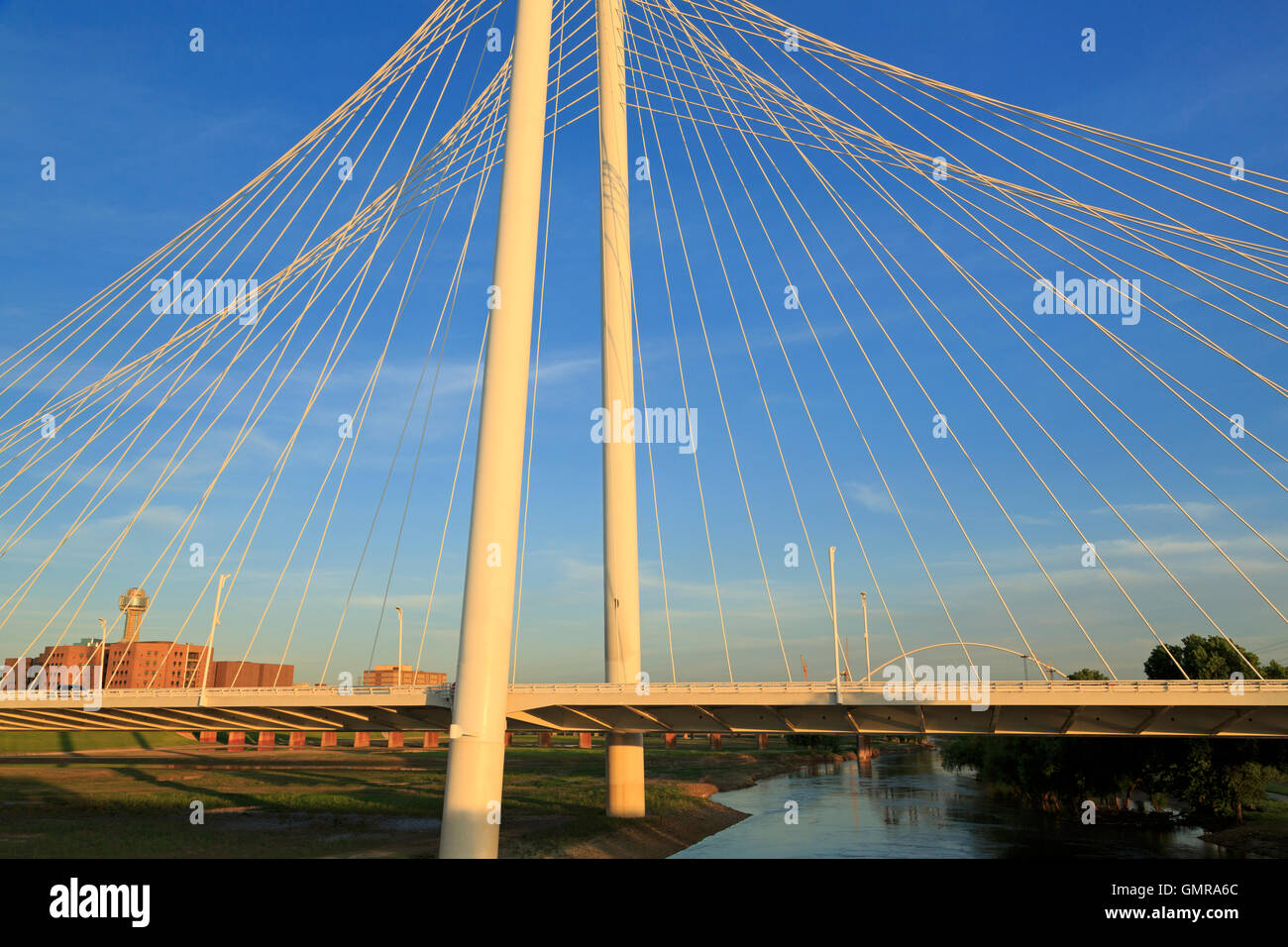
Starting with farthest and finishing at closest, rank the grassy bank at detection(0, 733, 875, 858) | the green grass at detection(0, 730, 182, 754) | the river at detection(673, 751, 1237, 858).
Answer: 1. the green grass at detection(0, 730, 182, 754)
2. the river at detection(673, 751, 1237, 858)
3. the grassy bank at detection(0, 733, 875, 858)

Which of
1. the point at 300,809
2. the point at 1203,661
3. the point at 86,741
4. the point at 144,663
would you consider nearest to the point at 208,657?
the point at 300,809

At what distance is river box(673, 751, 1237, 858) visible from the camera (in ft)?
115

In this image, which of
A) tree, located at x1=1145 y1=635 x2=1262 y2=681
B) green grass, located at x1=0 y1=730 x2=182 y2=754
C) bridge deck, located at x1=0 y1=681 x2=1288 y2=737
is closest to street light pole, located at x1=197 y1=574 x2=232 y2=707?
bridge deck, located at x1=0 y1=681 x2=1288 y2=737

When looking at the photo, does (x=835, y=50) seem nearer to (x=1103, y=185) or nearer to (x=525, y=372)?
(x=1103, y=185)

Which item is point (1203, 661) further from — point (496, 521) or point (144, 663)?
point (144, 663)

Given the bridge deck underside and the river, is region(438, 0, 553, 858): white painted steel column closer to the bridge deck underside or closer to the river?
the bridge deck underside

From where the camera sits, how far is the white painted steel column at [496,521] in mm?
20828

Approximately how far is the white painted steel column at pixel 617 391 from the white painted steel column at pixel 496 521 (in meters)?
9.80

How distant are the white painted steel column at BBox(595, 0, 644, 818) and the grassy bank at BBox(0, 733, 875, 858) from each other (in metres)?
2.48

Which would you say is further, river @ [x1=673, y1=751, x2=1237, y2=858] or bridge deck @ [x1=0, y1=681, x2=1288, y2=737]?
river @ [x1=673, y1=751, x2=1237, y2=858]

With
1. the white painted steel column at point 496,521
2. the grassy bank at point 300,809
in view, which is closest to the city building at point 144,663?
the grassy bank at point 300,809

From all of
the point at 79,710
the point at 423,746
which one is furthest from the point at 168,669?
the point at 79,710

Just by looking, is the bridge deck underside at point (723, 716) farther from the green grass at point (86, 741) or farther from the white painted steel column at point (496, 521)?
the green grass at point (86, 741)
